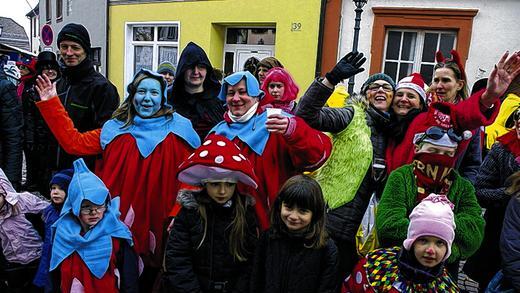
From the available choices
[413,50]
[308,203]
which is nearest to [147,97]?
[308,203]

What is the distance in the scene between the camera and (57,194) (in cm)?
305

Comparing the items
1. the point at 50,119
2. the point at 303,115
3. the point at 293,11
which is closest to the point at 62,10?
the point at 293,11

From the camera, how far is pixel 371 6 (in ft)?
29.1

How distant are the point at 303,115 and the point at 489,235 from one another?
1.56 meters

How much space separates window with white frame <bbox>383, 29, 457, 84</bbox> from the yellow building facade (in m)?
1.64

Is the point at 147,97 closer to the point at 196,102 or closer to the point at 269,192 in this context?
the point at 196,102

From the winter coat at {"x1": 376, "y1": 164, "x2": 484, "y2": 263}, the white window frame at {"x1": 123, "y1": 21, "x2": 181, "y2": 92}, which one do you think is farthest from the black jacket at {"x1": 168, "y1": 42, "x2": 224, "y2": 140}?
the white window frame at {"x1": 123, "y1": 21, "x2": 181, "y2": 92}

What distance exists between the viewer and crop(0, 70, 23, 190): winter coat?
3365 millimetres

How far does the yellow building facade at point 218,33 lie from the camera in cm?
984

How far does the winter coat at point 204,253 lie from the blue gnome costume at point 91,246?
0.44m

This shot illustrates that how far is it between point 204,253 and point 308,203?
66 centimetres

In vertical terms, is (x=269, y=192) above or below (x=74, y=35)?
below

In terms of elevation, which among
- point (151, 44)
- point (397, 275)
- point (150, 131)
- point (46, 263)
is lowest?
point (46, 263)

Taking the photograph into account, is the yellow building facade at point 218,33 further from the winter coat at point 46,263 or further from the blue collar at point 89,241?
the blue collar at point 89,241
